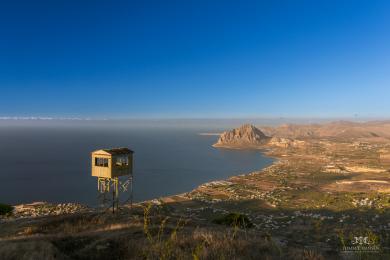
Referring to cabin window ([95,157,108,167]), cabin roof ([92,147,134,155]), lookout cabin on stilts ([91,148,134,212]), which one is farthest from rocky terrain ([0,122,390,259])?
cabin roof ([92,147,134,155])

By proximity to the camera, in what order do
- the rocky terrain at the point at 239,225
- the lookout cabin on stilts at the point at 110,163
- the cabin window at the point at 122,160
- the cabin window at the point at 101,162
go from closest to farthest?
the rocky terrain at the point at 239,225 < the lookout cabin on stilts at the point at 110,163 < the cabin window at the point at 101,162 < the cabin window at the point at 122,160

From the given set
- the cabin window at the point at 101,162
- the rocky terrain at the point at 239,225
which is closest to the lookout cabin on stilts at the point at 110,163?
the cabin window at the point at 101,162

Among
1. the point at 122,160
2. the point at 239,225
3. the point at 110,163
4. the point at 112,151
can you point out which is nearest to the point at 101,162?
the point at 110,163

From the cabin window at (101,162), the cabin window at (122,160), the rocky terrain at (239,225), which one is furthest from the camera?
the cabin window at (122,160)

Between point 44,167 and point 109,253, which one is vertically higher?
point 109,253

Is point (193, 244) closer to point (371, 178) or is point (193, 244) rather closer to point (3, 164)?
point (371, 178)

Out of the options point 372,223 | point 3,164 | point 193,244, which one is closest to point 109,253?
point 193,244

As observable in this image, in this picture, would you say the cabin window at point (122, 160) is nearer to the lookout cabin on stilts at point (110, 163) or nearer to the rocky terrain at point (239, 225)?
the lookout cabin on stilts at point (110, 163)

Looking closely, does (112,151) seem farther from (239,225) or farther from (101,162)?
(239,225)

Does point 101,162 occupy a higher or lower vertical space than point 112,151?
lower
